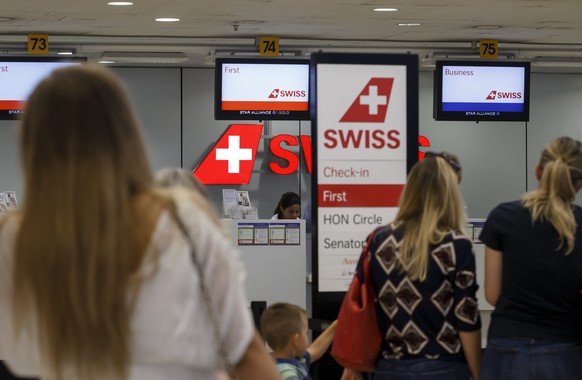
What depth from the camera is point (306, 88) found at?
9711mm

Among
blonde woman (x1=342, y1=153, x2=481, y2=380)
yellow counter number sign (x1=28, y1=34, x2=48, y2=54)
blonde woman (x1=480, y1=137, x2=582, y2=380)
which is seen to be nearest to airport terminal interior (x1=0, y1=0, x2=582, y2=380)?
yellow counter number sign (x1=28, y1=34, x2=48, y2=54)

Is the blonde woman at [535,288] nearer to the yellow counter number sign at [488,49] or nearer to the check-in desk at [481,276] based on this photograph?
the check-in desk at [481,276]

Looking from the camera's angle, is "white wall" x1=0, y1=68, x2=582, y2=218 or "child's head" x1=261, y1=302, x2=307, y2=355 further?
"white wall" x1=0, y1=68, x2=582, y2=218

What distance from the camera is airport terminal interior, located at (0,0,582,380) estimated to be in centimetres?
446

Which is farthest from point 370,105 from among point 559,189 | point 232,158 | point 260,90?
point 232,158

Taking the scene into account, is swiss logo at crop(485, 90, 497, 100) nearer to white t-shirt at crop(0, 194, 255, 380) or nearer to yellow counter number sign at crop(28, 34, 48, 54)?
yellow counter number sign at crop(28, 34, 48, 54)

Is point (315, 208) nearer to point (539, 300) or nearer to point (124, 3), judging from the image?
point (539, 300)

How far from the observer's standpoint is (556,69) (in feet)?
44.4

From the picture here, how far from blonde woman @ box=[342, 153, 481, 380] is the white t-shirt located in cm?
151

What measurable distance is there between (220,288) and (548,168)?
201 cm

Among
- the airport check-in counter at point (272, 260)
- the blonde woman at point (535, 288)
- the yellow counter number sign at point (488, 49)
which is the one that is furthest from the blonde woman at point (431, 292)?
the yellow counter number sign at point (488, 49)

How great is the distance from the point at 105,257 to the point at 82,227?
0.06 metres

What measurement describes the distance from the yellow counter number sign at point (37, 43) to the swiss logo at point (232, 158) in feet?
10.3

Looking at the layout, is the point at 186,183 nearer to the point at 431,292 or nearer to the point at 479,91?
the point at 431,292
